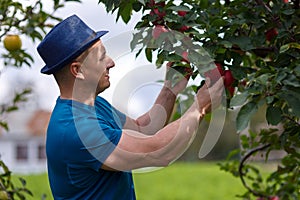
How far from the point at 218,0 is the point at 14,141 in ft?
99.8

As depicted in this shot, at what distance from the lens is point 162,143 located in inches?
69.9

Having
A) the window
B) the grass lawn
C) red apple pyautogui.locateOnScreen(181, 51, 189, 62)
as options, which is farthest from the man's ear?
the window

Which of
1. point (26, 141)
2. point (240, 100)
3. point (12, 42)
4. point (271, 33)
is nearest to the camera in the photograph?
point (240, 100)

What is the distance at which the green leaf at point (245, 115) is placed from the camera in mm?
1604

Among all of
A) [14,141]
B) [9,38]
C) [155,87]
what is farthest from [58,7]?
[14,141]

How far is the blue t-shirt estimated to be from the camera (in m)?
1.78

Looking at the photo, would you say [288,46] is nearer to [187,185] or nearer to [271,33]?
[271,33]

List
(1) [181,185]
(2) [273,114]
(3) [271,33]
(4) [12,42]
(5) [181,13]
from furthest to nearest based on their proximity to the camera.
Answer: (1) [181,185] → (4) [12,42] → (3) [271,33] → (5) [181,13] → (2) [273,114]

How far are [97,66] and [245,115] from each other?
0.44 metres

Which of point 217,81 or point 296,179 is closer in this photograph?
point 217,81

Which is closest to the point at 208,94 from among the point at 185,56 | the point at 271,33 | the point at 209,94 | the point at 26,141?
the point at 209,94

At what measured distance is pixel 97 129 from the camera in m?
1.77

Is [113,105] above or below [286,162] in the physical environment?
above

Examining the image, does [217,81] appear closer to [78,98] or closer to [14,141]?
[78,98]
